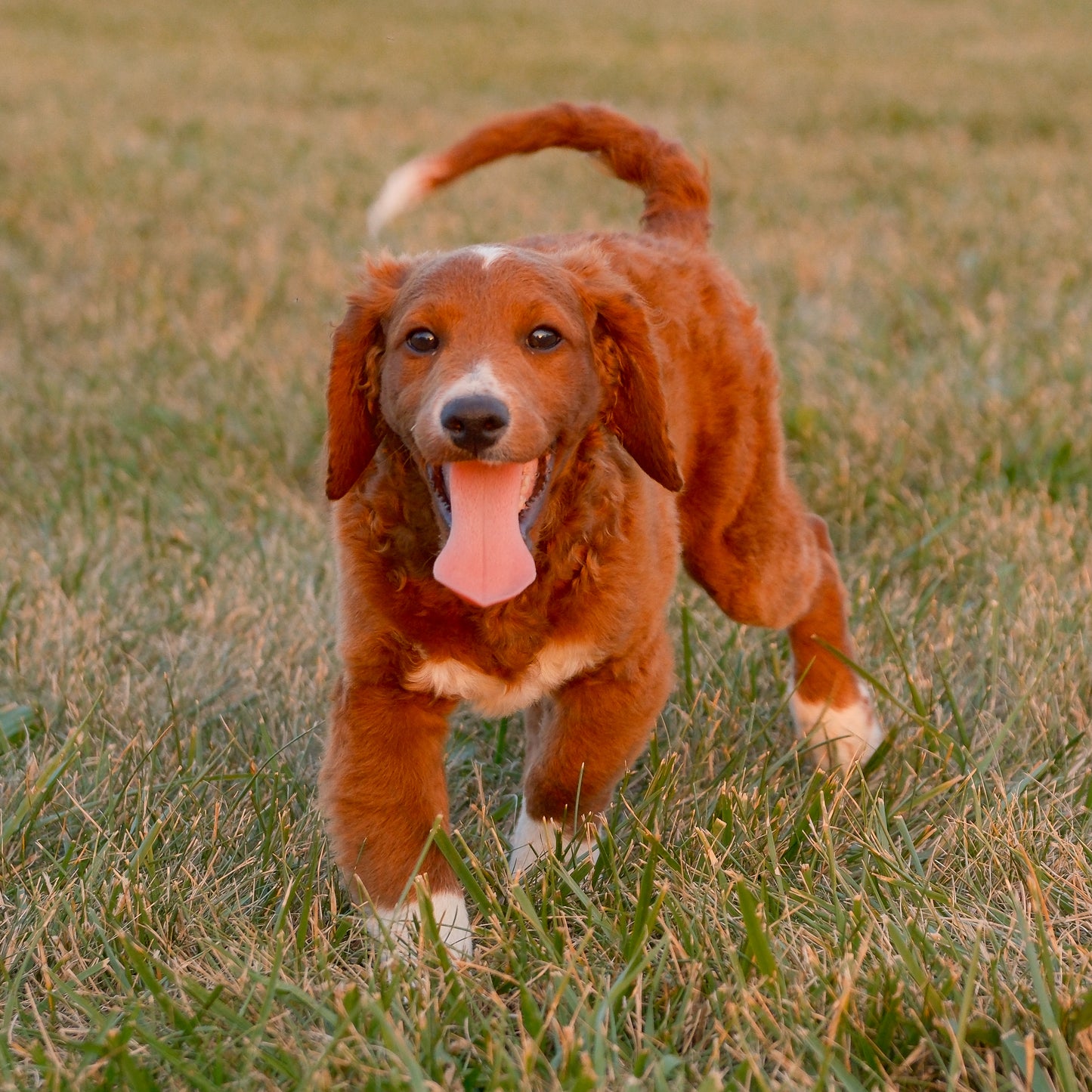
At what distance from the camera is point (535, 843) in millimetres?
2822

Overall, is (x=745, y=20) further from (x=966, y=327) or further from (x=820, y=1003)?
(x=820, y=1003)

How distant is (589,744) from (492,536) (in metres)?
0.52

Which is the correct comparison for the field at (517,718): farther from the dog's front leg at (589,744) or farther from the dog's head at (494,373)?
the dog's head at (494,373)

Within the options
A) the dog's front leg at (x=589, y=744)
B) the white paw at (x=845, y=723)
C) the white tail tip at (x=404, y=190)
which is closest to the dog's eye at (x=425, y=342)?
the dog's front leg at (x=589, y=744)

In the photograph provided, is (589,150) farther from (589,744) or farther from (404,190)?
(589,744)

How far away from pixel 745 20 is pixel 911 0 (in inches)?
155

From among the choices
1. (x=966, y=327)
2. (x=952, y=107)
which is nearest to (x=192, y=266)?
(x=966, y=327)

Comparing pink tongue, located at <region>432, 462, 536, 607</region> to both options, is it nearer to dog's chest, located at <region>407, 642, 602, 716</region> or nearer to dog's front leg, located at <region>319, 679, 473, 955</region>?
dog's chest, located at <region>407, 642, 602, 716</region>

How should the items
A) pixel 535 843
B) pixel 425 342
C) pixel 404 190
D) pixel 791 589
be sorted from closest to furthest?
pixel 425 342
pixel 535 843
pixel 791 589
pixel 404 190

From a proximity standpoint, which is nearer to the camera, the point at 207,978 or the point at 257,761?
the point at 207,978

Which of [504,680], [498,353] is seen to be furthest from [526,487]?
[504,680]

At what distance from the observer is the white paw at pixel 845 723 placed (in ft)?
11.3

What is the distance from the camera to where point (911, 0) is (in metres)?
22.6

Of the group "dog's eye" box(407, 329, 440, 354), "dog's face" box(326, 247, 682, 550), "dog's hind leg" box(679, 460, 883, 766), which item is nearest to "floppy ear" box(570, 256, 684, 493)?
"dog's face" box(326, 247, 682, 550)
